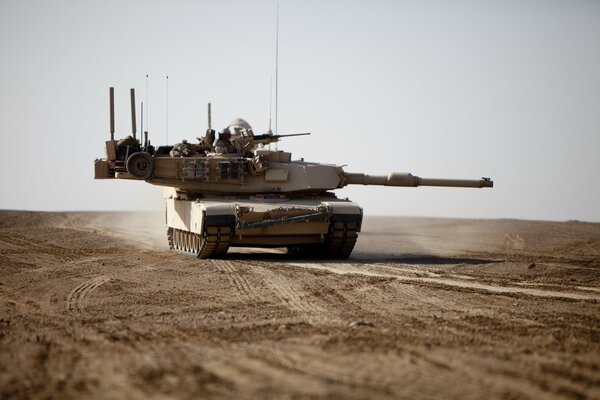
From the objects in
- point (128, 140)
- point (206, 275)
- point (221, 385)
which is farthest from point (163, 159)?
point (221, 385)

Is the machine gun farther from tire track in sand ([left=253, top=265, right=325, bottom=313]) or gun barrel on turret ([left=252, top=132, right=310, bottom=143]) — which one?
tire track in sand ([left=253, top=265, right=325, bottom=313])

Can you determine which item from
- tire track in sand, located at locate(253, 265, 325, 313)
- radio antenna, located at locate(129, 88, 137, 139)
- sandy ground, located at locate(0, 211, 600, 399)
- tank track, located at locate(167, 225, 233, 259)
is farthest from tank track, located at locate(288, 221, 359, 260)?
radio antenna, located at locate(129, 88, 137, 139)

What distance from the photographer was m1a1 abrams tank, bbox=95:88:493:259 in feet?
68.7

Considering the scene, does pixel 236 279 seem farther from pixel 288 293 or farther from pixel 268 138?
pixel 268 138

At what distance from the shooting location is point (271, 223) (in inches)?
822

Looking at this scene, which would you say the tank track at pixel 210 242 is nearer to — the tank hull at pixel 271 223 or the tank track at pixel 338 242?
the tank hull at pixel 271 223

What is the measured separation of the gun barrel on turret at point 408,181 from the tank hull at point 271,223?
1.57 m

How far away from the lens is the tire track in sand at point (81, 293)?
13.0 metres

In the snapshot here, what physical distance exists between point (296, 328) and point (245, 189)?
486 inches

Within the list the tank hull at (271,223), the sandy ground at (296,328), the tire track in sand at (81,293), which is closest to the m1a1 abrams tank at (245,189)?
the tank hull at (271,223)

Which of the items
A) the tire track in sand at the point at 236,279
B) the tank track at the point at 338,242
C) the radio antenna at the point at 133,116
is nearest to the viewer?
the tire track in sand at the point at 236,279

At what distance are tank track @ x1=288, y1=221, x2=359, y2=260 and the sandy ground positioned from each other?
0.83 m

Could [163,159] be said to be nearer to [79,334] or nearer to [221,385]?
[79,334]

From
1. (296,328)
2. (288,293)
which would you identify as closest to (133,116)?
(288,293)
